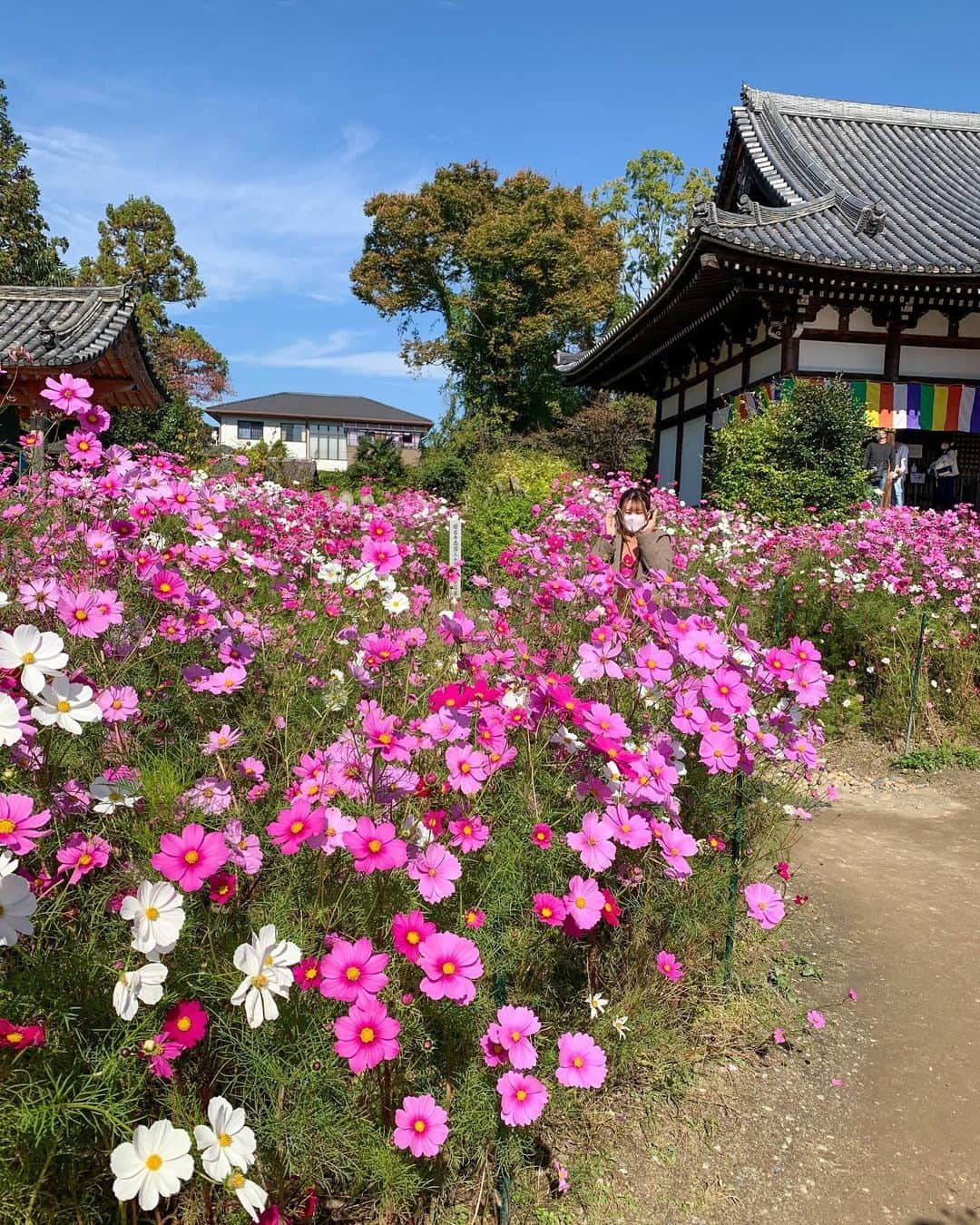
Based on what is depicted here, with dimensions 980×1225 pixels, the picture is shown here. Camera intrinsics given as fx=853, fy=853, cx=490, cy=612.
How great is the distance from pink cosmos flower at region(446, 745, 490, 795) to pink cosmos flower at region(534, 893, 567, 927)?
0.70ft

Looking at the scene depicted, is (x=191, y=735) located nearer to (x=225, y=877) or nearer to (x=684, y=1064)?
(x=225, y=877)

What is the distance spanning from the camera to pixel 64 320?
8938 mm

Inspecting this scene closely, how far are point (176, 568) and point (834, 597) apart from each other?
4105 millimetres

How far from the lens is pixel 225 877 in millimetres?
1286

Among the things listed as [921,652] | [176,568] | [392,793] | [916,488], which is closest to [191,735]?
[176,568]

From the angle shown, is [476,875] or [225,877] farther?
[476,875]

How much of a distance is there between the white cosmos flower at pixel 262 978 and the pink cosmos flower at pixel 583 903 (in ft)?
1.80

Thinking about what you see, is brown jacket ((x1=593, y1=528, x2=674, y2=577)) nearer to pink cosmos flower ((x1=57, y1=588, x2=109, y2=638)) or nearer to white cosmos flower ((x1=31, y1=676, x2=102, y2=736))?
pink cosmos flower ((x1=57, y1=588, x2=109, y2=638))

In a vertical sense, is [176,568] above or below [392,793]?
above

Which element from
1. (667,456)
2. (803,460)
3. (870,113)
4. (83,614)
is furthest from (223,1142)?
(870,113)

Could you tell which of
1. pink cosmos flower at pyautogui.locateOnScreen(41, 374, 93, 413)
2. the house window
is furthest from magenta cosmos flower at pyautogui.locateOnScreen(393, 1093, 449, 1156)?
the house window

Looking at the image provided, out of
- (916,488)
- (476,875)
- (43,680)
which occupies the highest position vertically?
(916,488)

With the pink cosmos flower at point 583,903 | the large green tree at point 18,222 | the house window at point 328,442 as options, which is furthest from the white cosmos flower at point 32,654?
the house window at point 328,442

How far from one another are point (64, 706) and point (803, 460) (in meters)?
8.59
